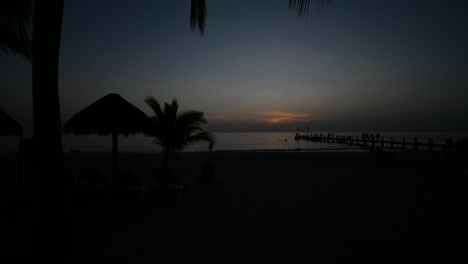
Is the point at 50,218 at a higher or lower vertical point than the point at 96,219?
higher

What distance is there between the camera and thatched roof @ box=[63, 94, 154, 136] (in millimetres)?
7105

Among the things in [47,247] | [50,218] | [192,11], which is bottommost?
[47,247]

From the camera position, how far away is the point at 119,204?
597cm

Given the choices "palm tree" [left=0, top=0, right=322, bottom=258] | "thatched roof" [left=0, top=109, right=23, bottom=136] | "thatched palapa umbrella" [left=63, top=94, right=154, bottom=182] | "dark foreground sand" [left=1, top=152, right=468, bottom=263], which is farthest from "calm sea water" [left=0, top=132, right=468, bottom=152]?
Answer: "palm tree" [left=0, top=0, right=322, bottom=258]

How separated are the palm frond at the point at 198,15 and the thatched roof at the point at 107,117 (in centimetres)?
402

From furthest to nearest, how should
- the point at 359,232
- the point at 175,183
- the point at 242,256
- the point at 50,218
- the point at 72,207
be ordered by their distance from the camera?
the point at 175,183 < the point at 72,207 < the point at 359,232 < the point at 242,256 < the point at 50,218

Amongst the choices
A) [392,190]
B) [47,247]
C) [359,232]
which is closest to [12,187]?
[47,247]

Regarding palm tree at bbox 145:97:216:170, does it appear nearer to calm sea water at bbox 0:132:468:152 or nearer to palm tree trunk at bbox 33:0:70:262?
palm tree trunk at bbox 33:0:70:262

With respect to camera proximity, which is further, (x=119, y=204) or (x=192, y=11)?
(x=119, y=204)

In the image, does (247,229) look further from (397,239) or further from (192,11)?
(192,11)

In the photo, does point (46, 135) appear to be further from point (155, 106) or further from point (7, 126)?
point (155, 106)

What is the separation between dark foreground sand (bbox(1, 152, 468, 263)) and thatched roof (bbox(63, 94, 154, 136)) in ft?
5.88

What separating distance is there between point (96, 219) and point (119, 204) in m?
1.08

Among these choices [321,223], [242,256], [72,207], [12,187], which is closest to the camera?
[242,256]
